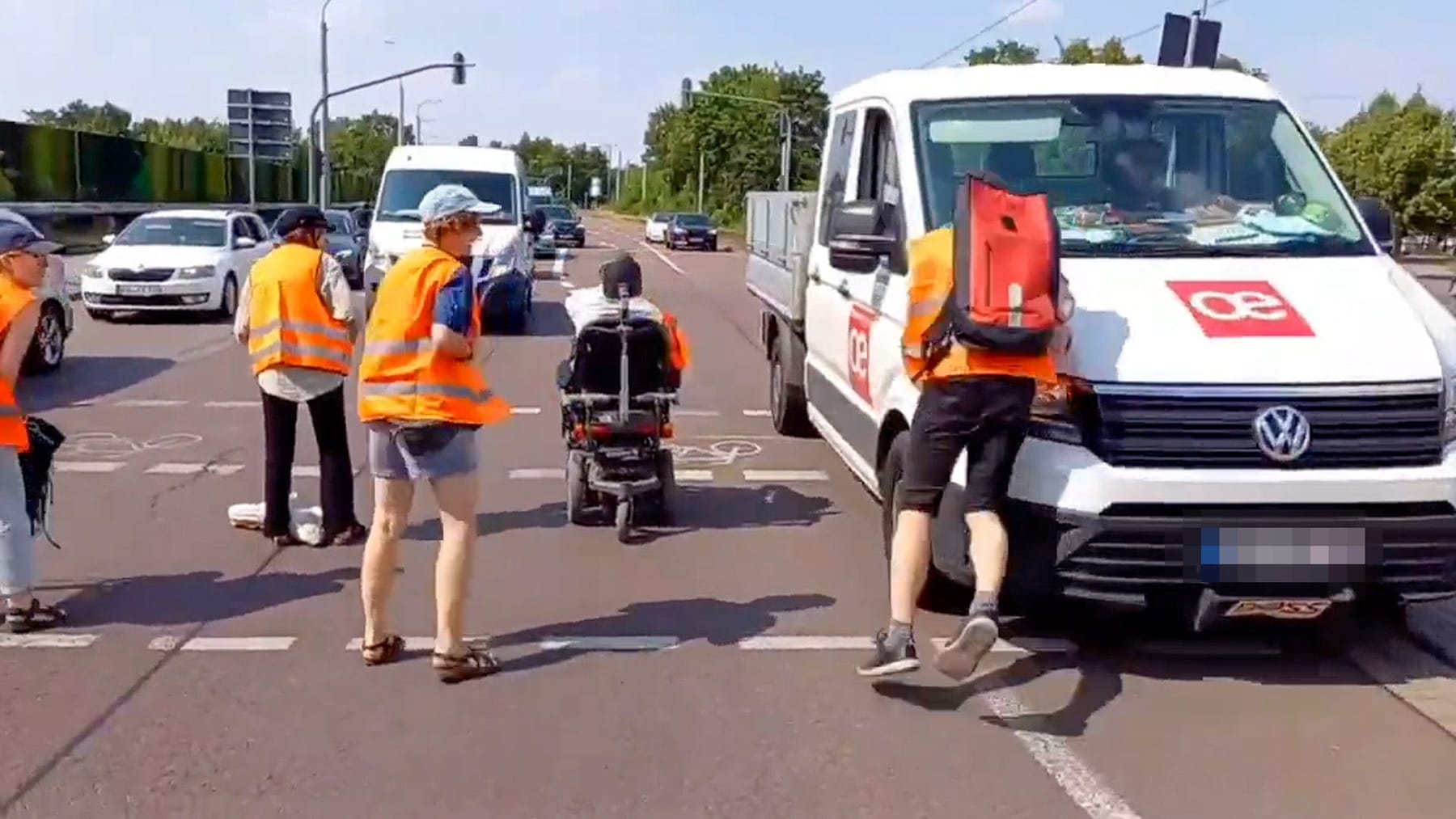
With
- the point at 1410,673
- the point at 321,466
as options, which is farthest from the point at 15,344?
the point at 1410,673

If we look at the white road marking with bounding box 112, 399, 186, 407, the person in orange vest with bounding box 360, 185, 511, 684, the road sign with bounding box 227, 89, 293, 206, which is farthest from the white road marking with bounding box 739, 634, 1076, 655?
the road sign with bounding box 227, 89, 293, 206

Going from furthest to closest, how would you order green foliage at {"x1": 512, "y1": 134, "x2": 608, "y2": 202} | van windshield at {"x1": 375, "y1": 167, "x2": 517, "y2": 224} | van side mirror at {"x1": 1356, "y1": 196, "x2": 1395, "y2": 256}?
green foliage at {"x1": 512, "y1": 134, "x2": 608, "y2": 202}, van windshield at {"x1": 375, "y1": 167, "x2": 517, "y2": 224}, van side mirror at {"x1": 1356, "y1": 196, "x2": 1395, "y2": 256}

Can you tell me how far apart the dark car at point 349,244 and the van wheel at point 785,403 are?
1727 centimetres

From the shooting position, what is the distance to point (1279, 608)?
586 cm

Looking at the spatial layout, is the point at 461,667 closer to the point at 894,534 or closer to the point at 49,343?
the point at 894,534

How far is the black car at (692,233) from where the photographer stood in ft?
193

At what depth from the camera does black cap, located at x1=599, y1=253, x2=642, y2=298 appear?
28.0 feet

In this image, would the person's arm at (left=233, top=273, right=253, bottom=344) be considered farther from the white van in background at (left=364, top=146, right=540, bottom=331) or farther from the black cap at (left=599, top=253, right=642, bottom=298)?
the white van in background at (left=364, top=146, right=540, bottom=331)

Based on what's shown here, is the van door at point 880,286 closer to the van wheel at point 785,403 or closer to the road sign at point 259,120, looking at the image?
the van wheel at point 785,403

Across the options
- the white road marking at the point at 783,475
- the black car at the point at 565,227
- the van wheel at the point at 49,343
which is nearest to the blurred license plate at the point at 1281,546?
the white road marking at the point at 783,475

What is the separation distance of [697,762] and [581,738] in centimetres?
44

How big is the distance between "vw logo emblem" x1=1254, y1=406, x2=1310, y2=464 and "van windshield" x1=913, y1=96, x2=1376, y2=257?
45.1 inches

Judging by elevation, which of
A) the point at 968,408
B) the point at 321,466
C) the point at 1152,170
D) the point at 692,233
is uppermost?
the point at 1152,170

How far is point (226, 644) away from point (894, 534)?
2.69 m
